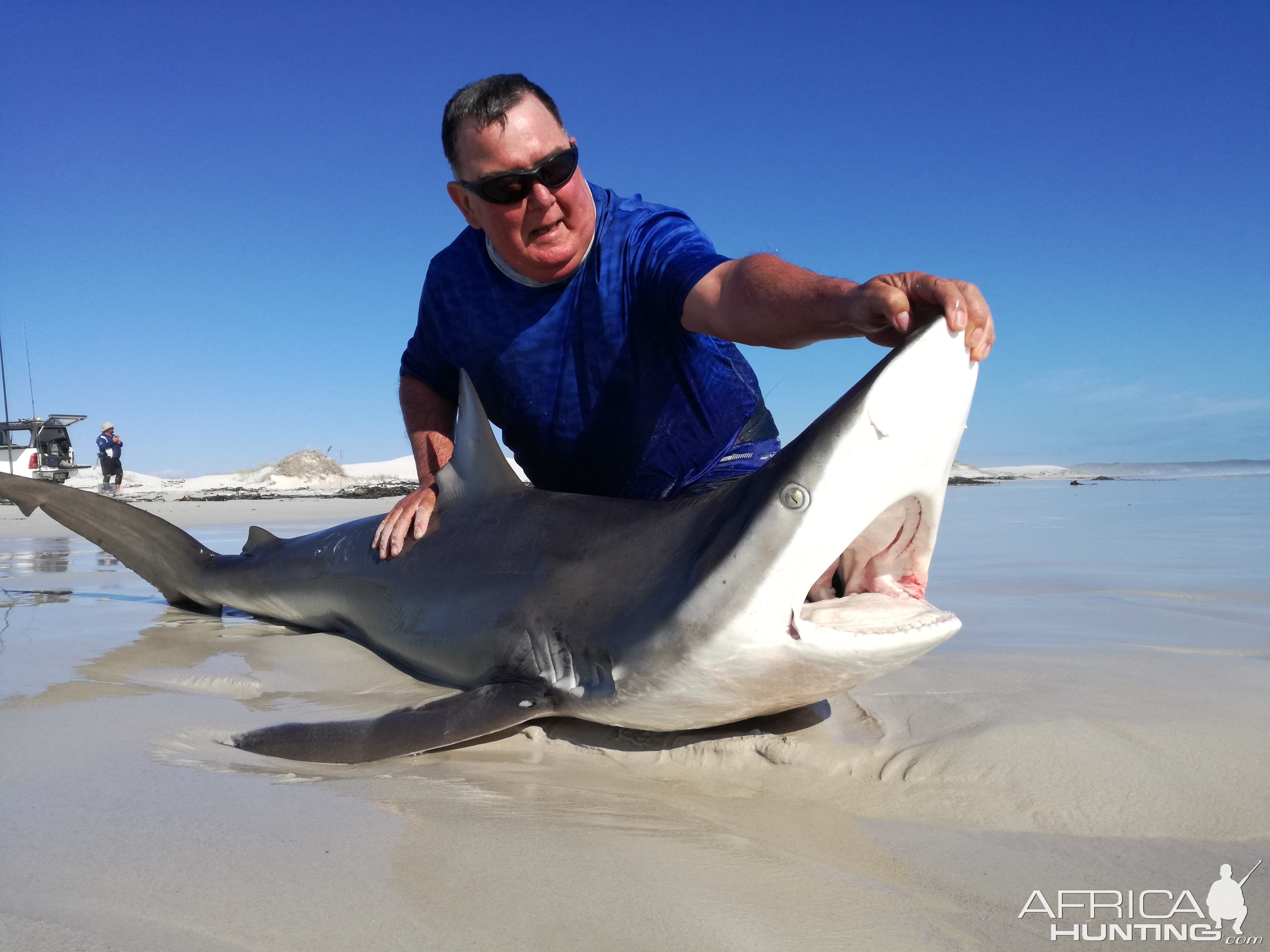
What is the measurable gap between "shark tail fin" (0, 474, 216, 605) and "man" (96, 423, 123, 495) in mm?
15257

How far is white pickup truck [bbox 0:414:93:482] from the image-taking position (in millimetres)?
17500

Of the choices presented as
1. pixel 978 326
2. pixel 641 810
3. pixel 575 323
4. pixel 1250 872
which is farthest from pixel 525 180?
pixel 1250 872

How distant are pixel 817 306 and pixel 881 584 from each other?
70 centimetres

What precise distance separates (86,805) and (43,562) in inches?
254

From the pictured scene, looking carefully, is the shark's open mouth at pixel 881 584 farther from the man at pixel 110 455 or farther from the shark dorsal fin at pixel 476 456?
the man at pixel 110 455

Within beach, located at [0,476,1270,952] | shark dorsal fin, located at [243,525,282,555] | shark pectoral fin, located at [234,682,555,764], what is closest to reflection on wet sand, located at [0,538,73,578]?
shark dorsal fin, located at [243,525,282,555]

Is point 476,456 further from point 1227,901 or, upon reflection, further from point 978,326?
point 1227,901

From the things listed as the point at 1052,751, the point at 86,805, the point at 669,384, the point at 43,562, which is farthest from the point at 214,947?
the point at 43,562

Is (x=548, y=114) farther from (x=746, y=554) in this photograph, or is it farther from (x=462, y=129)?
(x=746, y=554)

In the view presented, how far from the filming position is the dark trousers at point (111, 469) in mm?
18250

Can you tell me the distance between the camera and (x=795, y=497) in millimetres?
1792

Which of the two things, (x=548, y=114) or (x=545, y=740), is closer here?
(x=545, y=740)

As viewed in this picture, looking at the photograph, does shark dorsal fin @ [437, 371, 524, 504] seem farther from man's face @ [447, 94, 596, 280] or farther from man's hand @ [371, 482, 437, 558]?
man's face @ [447, 94, 596, 280]

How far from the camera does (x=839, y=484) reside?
175cm
